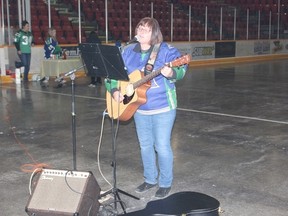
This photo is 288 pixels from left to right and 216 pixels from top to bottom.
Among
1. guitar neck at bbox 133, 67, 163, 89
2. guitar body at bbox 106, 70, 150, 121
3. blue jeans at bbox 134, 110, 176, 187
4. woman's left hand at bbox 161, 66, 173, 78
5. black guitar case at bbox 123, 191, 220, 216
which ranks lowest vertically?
black guitar case at bbox 123, 191, 220, 216

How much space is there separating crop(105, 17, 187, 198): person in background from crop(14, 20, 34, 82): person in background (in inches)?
410

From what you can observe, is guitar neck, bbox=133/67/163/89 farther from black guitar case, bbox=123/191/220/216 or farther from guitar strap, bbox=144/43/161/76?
black guitar case, bbox=123/191/220/216

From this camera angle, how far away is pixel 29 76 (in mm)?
15180

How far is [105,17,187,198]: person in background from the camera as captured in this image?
13.4 feet

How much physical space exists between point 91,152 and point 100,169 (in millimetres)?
786

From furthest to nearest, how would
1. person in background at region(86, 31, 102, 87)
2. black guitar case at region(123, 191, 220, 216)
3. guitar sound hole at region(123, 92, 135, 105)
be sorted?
person in background at region(86, 31, 102, 87), guitar sound hole at region(123, 92, 135, 105), black guitar case at region(123, 191, 220, 216)

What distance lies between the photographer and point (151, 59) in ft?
13.3

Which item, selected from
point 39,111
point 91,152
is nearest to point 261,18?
point 39,111

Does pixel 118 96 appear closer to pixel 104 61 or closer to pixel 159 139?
pixel 104 61

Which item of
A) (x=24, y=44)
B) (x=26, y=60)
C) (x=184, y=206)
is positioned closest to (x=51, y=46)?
(x=24, y=44)

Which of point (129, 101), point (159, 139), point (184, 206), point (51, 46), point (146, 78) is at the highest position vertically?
point (51, 46)

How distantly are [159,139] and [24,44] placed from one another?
10.7 m

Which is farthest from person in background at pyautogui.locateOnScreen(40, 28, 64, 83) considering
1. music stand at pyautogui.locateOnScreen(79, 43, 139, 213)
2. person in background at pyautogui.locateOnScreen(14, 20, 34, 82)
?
music stand at pyautogui.locateOnScreen(79, 43, 139, 213)

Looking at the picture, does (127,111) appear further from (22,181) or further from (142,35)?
(22,181)
